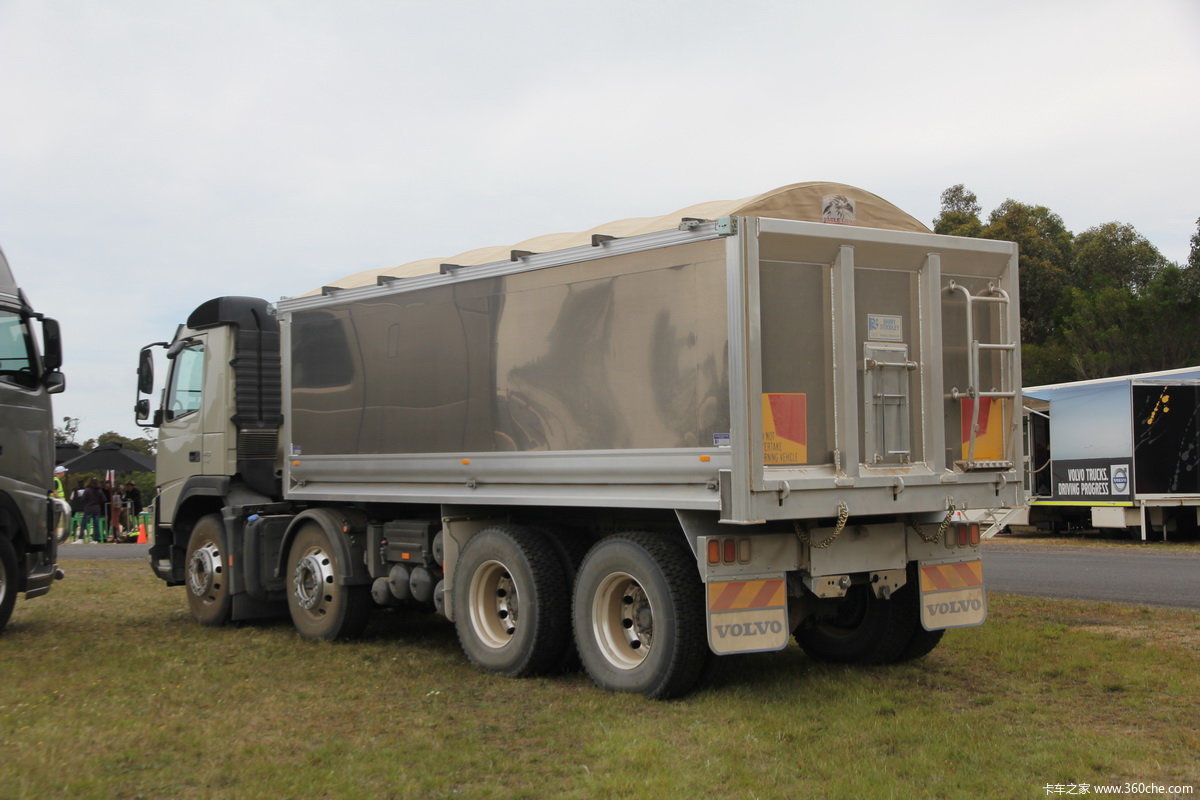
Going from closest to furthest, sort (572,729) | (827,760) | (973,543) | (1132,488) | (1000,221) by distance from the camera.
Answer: (827,760) → (572,729) → (973,543) → (1132,488) → (1000,221)

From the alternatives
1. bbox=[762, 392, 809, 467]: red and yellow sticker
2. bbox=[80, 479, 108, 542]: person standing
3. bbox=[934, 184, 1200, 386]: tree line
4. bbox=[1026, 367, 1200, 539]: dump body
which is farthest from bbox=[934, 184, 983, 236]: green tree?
bbox=[762, 392, 809, 467]: red and yellow sticker

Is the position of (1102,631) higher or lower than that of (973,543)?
lower

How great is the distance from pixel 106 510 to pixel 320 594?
79.3 feet

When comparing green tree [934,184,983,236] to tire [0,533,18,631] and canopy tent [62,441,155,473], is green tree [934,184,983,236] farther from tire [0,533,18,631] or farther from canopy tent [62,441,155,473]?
tire [0,533,18,631]

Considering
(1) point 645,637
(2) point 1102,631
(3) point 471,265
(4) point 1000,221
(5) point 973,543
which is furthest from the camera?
(4) point 1000,221

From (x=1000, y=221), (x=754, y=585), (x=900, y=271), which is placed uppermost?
(x=1000, y=221)


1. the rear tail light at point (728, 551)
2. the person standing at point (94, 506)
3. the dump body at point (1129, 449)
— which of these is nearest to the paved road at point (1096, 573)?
the dump body at point (1129, 449)

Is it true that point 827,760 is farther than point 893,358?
No

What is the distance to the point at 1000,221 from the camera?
4309cm

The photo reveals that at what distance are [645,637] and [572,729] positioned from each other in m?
1.09

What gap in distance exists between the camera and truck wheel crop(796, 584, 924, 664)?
8961mm

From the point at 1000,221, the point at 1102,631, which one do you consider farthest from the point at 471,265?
the point at 1000,221

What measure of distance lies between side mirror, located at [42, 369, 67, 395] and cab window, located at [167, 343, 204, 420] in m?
1.10

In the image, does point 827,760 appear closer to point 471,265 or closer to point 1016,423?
point 1016,423
